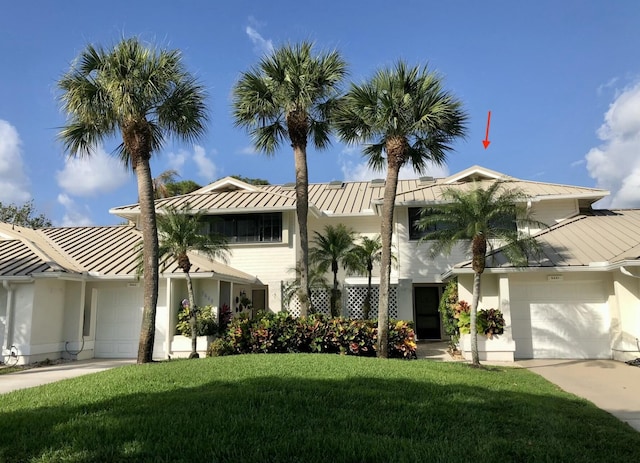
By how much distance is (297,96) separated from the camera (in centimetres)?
1461

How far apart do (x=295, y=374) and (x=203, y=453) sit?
4.37m

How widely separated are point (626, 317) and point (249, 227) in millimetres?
13569

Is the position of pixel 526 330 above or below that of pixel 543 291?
below

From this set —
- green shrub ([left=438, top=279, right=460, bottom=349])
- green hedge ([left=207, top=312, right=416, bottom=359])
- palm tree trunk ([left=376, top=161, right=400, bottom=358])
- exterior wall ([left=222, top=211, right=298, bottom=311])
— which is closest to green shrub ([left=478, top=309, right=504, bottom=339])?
green shrub ([left=438, top=279, right=460, bottom=349])

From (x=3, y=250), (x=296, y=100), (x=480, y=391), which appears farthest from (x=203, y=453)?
(x=3, y=250)

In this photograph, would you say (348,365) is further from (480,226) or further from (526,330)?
(526,330)

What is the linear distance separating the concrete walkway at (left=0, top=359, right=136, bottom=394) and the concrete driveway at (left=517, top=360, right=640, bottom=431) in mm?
11390

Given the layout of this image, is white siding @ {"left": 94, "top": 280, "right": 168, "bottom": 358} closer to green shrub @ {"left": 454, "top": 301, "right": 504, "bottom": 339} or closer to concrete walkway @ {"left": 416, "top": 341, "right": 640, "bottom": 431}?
concrete walkway @ {"left": 416, "top": 341, "right": 640, "bottom": 431}

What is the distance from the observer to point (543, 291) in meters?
15.0

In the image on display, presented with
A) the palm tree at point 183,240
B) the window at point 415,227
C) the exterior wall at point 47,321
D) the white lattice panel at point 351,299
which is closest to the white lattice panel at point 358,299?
the white lattice panel at point 351,299

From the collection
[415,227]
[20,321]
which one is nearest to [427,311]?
[415,227]

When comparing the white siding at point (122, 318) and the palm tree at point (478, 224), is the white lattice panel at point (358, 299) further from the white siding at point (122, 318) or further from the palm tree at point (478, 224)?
the white siding at point (122, 318)

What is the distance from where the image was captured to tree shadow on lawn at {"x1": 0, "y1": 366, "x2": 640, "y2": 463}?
4738 mm

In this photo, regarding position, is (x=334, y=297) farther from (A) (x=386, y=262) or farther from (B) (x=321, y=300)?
(A) (x=386, y=262)
